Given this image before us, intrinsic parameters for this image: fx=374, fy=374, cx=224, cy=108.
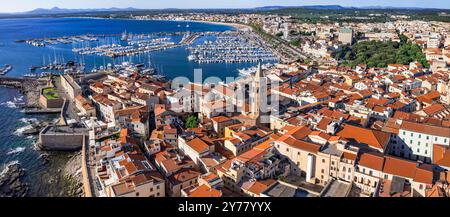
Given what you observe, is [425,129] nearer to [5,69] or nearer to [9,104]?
[9,104]

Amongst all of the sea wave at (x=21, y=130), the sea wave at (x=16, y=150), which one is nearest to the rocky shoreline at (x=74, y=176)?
the sea wave at (x=16, y=150)

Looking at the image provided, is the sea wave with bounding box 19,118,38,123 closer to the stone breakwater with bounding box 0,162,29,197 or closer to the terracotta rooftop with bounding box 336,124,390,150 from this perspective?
the stone breakwater with bounding box 0,162,29,197

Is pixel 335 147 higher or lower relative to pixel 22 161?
higher

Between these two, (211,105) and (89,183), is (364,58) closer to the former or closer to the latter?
(211,105)

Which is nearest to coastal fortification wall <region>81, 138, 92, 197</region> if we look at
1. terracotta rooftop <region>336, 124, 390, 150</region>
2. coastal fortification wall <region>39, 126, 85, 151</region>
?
coastal fortification wall <region>39, 126, 85, 151</region>

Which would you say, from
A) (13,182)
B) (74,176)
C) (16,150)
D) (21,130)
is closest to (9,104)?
(21,130)
